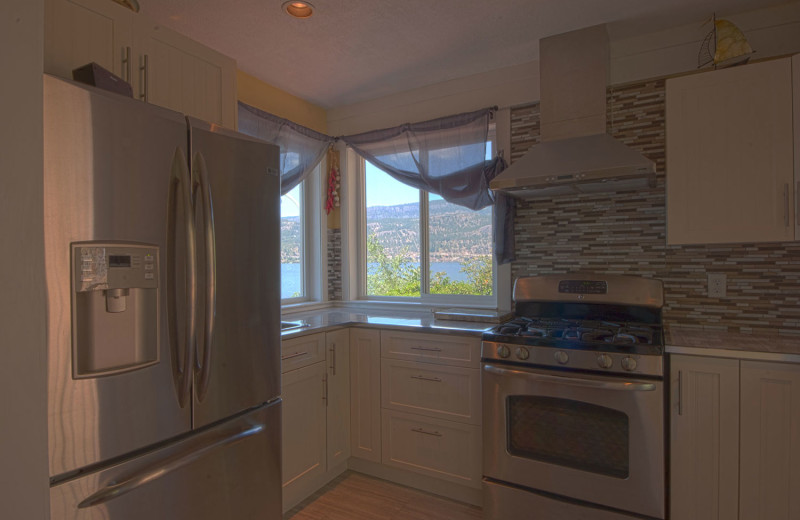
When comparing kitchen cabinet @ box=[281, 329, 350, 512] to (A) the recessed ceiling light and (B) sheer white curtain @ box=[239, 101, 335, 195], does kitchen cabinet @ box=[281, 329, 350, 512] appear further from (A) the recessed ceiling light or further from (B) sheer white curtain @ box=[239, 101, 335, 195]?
(A) the recessed ceiling light

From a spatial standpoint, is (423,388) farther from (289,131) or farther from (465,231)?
(289,131)

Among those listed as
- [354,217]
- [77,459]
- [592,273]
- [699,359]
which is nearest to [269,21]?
[354,217]

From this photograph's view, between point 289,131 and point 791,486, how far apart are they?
10.5 ft

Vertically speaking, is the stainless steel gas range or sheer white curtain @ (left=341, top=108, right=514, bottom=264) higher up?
sheer white curtain @ (left=341, top=108, right=514, bottom=264)

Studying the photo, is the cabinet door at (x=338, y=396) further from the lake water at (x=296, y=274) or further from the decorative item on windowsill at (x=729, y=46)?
the decorative item on windowsill at (x=729, y=46)

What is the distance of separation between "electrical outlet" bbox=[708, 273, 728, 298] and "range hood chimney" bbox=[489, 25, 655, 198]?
0.59m

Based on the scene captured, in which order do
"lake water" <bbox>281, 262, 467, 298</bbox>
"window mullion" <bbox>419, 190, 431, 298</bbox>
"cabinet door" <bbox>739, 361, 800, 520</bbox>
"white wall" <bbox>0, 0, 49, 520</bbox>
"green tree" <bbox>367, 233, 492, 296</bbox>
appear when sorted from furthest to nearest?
"window mullion" <bbox>419, 190, 431, 298</bbox> < "lake water" <bbox>281, 262, 467, 298</bbox> < "green tree" <bbox>367, 233, 492, 296</bbox> < "cabinet door" <bbox>739, 361, 800, 520</bbox> < "white wall" <bbox>0, 0, 49, 520</bbox>

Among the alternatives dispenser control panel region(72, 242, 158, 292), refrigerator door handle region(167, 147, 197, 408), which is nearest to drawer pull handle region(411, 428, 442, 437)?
refrigerator door handle region(167, 147, 197, 408)

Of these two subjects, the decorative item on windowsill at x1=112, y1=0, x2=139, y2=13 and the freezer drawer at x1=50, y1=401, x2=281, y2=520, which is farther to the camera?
the decorative item on windowsill at x1=112, y1=0, x2=139, y2=13

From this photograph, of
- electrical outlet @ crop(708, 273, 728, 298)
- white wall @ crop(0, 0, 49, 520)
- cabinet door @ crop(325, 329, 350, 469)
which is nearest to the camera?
white wall @ crop(0, 0, 49, 520)

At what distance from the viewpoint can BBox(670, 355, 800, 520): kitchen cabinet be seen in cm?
171

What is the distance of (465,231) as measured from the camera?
311 centimetres

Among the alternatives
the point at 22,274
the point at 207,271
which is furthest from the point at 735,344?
the point at 22,274

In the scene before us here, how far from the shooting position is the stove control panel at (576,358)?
1.83 metres
